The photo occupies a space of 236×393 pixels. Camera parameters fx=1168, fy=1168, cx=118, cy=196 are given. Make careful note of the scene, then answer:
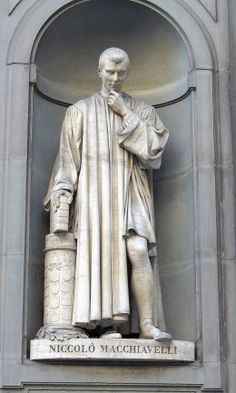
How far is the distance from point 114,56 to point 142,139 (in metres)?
0.92

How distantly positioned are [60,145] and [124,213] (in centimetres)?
99

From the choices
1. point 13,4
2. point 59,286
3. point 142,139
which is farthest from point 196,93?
point 59,286

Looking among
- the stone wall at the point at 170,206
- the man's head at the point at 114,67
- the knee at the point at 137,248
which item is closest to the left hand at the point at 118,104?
the man's head at the point at 114,67

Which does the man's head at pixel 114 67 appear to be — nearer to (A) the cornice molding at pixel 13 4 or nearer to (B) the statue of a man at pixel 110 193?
(B) the statue of a man at pixel 110 193

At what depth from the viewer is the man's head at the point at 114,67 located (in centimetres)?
1190

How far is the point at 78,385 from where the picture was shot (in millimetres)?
11062

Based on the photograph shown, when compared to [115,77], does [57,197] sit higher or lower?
lower

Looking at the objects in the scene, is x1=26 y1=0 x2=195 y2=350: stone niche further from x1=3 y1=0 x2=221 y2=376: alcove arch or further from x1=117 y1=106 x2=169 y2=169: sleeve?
x1=117 y1=106 x2=169 y2=169: sleeve

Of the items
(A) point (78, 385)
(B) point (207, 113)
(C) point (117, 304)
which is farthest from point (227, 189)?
(A) point (78, 385)

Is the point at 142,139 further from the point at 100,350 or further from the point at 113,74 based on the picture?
the point at 100,350

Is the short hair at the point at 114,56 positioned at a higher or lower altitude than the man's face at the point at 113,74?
higher

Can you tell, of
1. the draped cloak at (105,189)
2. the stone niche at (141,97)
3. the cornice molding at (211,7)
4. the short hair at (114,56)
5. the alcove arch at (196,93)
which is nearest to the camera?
the draped cloak at (105,189)

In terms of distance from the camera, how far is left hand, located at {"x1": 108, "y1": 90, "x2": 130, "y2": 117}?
11844 millimetres

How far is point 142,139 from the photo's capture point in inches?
461
